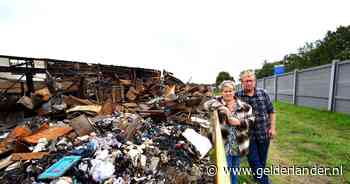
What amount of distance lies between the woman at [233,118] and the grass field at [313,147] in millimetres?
772

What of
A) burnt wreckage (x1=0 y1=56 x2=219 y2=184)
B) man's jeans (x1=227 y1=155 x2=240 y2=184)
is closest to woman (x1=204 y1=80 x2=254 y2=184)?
man's jeans (x1=227 y1=155 x2=240 y2=184)

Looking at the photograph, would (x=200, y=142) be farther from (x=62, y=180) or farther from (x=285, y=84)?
(x=285, y=84)

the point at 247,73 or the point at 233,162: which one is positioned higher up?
the point at 247,73

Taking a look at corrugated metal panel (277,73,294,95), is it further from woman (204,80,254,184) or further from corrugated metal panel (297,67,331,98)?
woman (204,80,254,184)

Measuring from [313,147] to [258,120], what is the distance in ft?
7.87

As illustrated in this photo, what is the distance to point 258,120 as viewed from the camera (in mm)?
2051

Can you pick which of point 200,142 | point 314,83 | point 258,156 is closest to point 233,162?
point 258,156

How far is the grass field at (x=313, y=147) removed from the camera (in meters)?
2.51

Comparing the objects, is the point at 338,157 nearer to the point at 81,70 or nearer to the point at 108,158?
the point at 108,158

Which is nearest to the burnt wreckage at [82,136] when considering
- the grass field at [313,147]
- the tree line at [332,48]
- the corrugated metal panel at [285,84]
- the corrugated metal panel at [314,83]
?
the grass field at [313,147]

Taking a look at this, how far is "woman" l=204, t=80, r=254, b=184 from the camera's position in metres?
1.84

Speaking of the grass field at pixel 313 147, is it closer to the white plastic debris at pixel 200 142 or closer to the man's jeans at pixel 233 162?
the man's jeans at pixel 233 162

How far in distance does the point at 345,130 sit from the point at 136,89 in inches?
259

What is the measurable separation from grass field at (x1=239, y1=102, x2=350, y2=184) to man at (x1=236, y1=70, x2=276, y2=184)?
46cm
